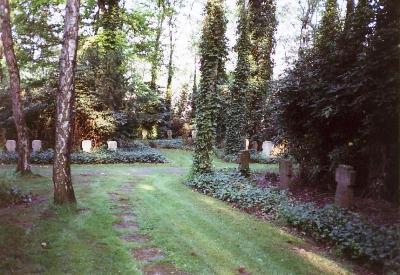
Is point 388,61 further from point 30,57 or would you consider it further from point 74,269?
point 30,57

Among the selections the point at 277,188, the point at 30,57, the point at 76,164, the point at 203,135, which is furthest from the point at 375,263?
the point at 30,57

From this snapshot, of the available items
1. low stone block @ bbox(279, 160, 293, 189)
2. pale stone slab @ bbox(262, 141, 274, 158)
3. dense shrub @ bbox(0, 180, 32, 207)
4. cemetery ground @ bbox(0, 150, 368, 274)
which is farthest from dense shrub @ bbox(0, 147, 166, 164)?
low stone block @ bbox(279, 160, 293, 189)

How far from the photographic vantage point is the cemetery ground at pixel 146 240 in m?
6.07

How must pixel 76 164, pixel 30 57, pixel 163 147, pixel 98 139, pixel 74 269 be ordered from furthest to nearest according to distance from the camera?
pixel 163 147, pixel 30 57, pixel 98 139, pixel 76 164, pixel 74 269

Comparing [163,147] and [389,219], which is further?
[163,147]

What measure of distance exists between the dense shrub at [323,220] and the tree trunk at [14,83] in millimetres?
6485

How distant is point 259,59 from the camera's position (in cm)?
2706

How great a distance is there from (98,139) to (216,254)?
58.9 ft

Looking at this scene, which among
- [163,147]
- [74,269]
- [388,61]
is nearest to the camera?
[74,269]

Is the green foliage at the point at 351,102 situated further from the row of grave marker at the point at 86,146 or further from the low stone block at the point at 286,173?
the row of grave marker at the point at 86,146

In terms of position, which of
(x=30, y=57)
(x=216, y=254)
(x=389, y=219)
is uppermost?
(x=30, y=57)

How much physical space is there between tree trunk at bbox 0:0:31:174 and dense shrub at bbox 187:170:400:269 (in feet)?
21.3

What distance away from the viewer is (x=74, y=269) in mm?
5742

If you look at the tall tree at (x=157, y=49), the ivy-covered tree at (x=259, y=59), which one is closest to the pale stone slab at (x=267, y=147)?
the ivy-covered tree at (x=259, y=59)
